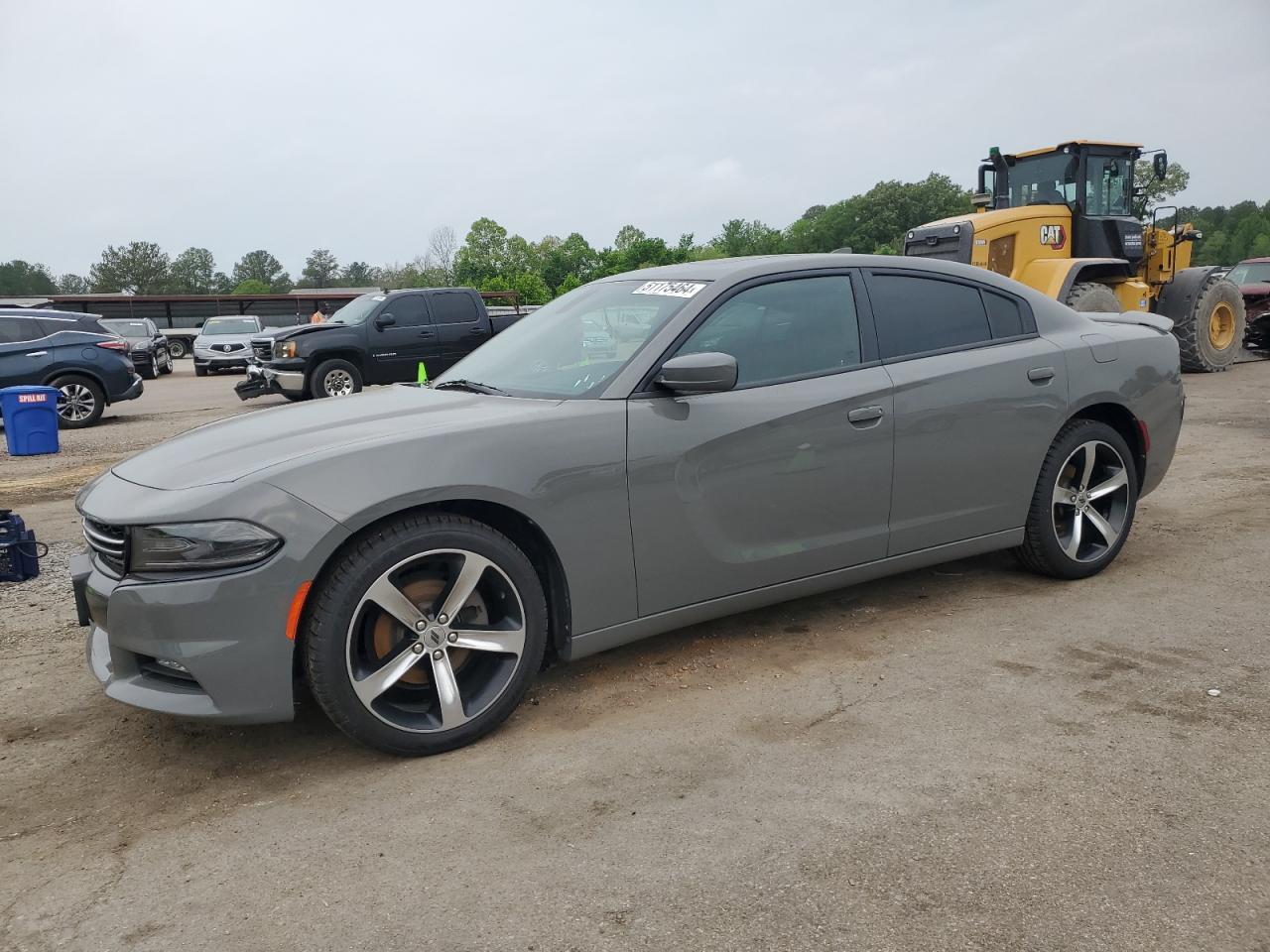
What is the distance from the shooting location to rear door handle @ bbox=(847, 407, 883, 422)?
13.0 ft

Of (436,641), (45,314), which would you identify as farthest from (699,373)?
(45,314)

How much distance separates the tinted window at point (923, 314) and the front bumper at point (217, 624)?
2.45 metres

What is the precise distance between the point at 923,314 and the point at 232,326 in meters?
26.0

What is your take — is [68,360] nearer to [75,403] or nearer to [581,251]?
[75,403]

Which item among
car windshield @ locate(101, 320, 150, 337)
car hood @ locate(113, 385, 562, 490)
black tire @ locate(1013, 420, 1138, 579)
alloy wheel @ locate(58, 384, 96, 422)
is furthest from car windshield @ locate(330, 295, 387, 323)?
car windshield @ locate(101, 320, 150, 337)

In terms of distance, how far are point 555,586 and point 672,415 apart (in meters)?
0.74

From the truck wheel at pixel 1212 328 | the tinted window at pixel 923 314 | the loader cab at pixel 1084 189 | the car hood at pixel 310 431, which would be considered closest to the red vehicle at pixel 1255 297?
the truck wheel at pixel 1212 328

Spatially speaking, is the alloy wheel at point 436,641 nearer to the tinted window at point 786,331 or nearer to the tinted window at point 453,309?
the tinted window at point 786,331

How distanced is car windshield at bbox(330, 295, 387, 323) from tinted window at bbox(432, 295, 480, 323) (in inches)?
32.3

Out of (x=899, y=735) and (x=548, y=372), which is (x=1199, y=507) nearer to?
(x=899, y=735)

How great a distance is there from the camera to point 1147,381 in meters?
4.86

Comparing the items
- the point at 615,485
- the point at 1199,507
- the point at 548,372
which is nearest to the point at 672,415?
the point at 615,485

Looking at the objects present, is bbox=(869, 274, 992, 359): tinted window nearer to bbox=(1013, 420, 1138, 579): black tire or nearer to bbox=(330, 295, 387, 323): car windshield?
bbox=(1013, 420, 1138, 579): black tire

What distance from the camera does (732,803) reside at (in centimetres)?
282
